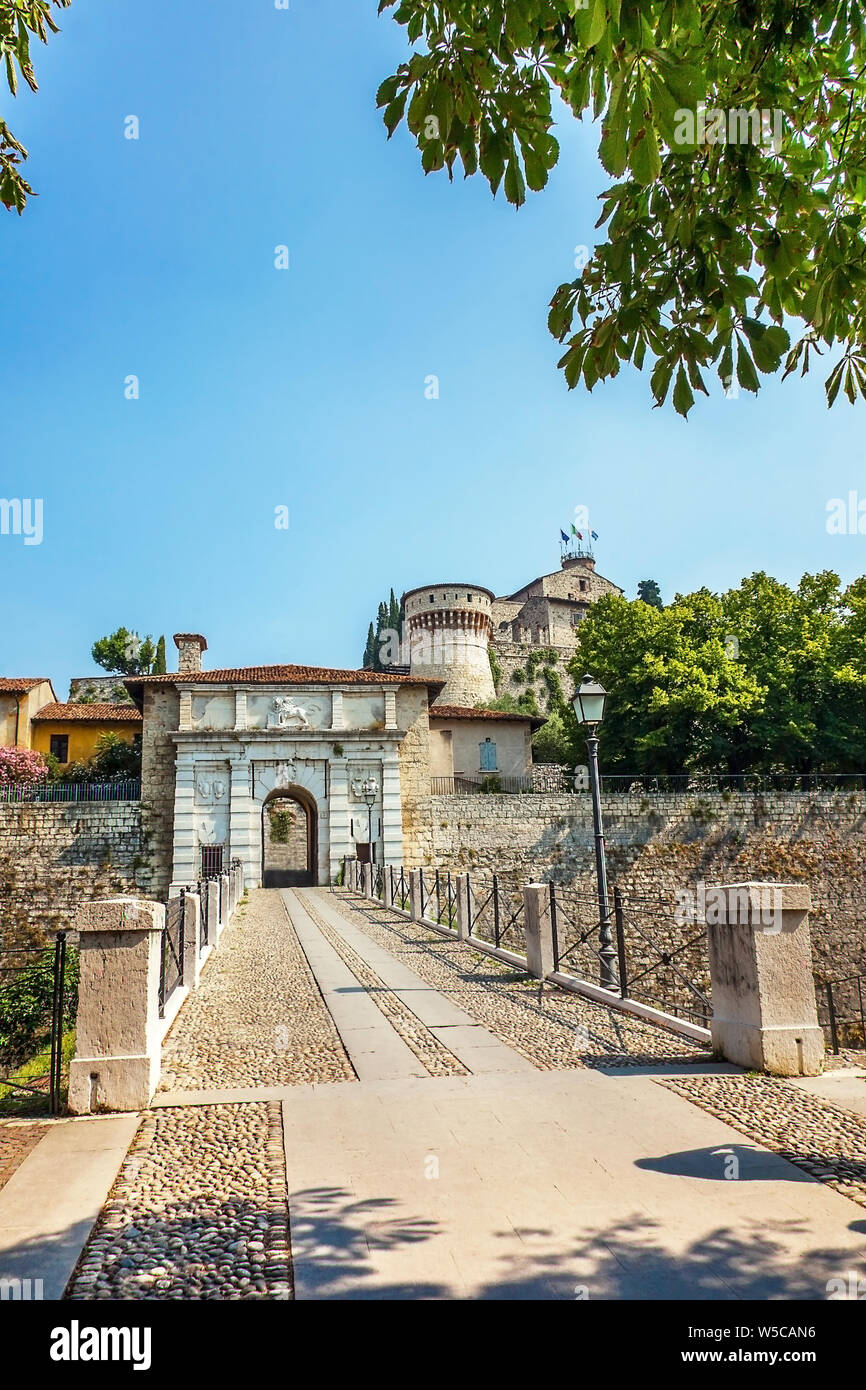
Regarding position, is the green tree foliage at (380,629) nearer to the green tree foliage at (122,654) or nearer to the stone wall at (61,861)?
the green tree foliage at (122,654)

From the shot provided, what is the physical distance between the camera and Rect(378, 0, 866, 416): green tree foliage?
121 inches

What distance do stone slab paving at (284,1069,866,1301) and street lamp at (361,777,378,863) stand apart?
25842 mm

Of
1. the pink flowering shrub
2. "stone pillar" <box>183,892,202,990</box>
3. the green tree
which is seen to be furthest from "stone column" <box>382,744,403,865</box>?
"stone pillar" <box>183,892,202,990</box>

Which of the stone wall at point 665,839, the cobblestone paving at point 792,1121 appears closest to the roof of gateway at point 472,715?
the stone wall at point 665,839

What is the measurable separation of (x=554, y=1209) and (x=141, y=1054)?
10.4ft

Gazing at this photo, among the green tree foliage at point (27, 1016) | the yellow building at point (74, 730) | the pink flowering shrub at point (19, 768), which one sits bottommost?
the green tree foliage at point (27, 1016)

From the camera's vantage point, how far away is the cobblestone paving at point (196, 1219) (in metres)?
3.29

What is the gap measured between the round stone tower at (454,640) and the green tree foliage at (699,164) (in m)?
52.7

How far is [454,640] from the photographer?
5781 cm

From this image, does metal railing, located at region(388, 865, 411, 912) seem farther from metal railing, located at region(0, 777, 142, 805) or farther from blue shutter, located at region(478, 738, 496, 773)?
blue shutter, located at region(478, 738, 496, 773)

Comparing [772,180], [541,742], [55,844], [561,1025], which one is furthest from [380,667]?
[772,180]

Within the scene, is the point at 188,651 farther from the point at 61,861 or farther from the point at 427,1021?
the point at 427,1021
